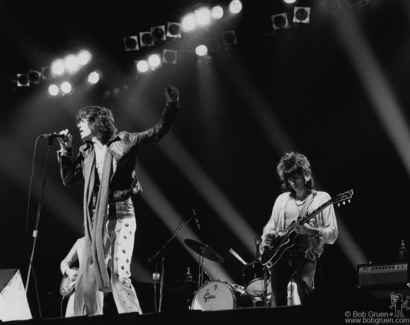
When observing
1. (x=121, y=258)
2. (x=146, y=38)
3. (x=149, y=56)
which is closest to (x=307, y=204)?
(x=121, y=258)

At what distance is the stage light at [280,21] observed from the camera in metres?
7.45

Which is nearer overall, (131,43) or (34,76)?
(131,43)

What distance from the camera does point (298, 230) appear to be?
448 cm

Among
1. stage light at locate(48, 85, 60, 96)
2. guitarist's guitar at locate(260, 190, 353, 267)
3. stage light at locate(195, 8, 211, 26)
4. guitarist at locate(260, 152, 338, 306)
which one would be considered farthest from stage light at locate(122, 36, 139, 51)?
guitarist's guitar at locate(260, 190, 353, 267)

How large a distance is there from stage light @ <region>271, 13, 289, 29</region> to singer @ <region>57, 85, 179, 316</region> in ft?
11.4

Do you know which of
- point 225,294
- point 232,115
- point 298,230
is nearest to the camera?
point 298,230

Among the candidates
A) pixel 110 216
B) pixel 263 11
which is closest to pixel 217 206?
pixel 263 11

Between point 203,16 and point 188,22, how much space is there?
9.9 inches

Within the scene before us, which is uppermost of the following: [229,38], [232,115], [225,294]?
[229,38]

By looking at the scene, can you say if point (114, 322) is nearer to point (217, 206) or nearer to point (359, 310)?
point (359, 310)

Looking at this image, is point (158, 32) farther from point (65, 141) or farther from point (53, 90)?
point (65, 141)

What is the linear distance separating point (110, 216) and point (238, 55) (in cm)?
471

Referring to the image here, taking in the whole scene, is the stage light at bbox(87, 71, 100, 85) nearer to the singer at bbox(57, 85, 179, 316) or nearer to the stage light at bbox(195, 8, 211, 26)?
the stage light at bbox(195, 8, 211, 26)

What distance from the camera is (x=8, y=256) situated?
9.24 meters
